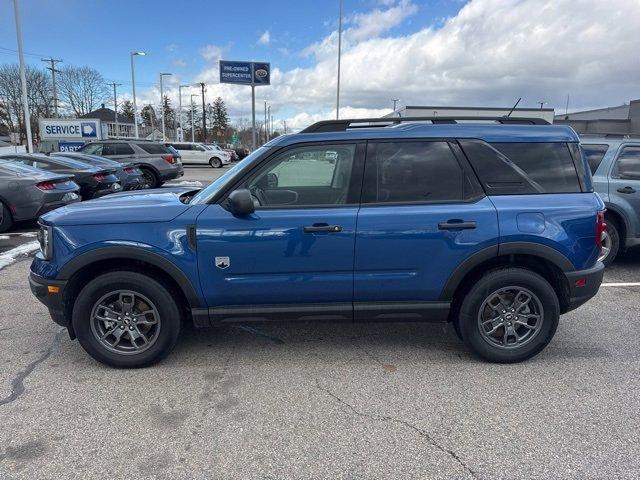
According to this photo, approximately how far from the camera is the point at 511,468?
2514 mm

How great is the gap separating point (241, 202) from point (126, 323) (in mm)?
1323

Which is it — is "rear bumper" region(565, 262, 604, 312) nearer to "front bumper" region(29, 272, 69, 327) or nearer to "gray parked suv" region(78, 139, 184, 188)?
"front bumper" region(29, 272, 69, 327)

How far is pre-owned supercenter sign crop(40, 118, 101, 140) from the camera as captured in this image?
30.4m

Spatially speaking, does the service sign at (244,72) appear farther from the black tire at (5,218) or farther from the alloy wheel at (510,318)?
the alloy wheel at (510,318)

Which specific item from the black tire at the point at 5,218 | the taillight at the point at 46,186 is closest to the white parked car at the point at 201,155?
the taillight at the point at 46,186

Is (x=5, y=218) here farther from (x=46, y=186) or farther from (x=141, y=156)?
(x=141, y=156)

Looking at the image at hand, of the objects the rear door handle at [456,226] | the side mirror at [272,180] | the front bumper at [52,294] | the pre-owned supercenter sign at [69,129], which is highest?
the pre-owned supercenter sign at [69,129]

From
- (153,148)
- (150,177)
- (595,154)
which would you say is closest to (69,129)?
(153,148)

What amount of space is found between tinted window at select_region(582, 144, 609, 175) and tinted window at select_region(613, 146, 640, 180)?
21 cm

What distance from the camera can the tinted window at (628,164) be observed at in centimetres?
633

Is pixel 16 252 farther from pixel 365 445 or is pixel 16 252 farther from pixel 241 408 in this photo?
pixel 365 445

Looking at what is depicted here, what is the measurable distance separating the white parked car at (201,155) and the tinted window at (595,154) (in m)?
28.6

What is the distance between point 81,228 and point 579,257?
3704 mm

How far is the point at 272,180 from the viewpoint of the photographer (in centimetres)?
360
